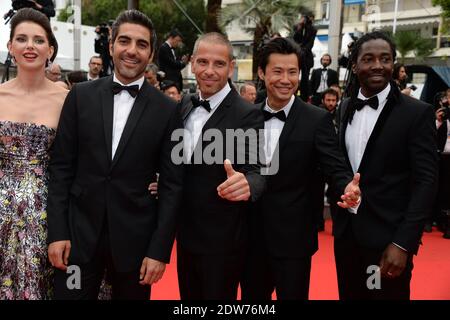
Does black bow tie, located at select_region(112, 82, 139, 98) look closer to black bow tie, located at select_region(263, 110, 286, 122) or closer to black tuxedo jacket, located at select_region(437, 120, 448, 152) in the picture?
black bow tie, located at select_region(263, 110, 286, 122)

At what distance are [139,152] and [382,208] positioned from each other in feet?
3.89

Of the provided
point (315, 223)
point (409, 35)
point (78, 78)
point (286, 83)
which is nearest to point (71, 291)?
point (315, 223)

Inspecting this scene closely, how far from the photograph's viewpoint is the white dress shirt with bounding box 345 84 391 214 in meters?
2.45

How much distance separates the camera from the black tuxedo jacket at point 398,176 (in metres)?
2.28

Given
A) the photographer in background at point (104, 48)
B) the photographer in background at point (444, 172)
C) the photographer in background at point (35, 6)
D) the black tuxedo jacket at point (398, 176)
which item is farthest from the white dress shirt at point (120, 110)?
the photographer in background at point (104, 48)

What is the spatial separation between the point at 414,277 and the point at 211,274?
2.71 m

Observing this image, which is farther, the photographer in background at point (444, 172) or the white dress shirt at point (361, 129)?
the photographer in background at point (444, 172)

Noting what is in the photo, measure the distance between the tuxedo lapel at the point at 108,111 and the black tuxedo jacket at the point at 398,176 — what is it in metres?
1.21

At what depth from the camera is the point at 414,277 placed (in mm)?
4402

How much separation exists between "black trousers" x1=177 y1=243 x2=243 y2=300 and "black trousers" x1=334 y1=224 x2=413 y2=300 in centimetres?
53

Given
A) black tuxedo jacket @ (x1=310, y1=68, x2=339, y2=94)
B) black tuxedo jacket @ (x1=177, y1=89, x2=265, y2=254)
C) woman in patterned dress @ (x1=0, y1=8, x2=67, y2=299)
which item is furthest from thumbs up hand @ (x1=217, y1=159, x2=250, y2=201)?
black tuxedo jacket @ (x1=310, y1=68, x2=339, y2=94)

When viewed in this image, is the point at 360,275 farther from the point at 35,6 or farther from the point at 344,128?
the point at 35,6

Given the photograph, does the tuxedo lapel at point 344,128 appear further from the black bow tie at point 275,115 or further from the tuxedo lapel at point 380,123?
the black bow tie at point 275,115

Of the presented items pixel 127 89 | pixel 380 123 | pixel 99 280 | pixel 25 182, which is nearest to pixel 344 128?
pixel 380 123
